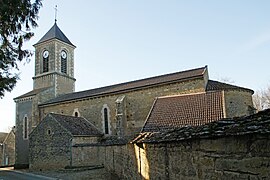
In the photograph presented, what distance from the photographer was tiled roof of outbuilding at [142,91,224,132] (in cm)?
1672

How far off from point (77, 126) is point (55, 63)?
498 inches

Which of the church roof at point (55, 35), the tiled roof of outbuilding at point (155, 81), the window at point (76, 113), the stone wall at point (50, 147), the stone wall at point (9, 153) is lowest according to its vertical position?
the stone wall at point (9, 153)

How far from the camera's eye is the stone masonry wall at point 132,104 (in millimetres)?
21723

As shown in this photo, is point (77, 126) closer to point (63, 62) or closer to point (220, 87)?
point (220, 87)

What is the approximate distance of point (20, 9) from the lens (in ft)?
30.8

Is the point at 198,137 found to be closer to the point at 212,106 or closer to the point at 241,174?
the point at 241,174

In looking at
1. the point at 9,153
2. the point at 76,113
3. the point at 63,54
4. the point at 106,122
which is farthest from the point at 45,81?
the point at 9,153

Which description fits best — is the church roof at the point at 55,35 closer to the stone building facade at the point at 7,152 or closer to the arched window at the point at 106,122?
the arched window at the point at 106,122

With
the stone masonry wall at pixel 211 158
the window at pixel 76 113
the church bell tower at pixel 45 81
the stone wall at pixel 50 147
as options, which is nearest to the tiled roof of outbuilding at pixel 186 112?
the stone wall at pixel 50 147

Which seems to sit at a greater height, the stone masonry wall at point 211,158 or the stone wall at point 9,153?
the stone masonry wall at point 211,158

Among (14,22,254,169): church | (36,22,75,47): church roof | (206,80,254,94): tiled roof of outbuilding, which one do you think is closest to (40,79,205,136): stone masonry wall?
(14,22,254,169): church

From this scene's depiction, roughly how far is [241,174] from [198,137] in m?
0.88

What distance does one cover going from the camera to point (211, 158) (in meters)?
4.36

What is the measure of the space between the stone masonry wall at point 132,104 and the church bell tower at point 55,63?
602cm
